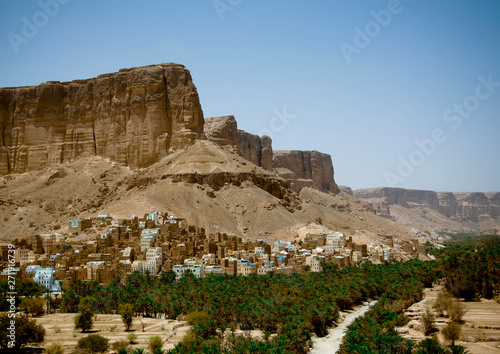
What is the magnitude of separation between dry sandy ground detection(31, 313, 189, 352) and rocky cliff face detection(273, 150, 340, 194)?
107 metres

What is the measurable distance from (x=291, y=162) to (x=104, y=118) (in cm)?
6872

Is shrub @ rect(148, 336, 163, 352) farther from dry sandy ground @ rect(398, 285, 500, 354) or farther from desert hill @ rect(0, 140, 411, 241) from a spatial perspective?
desert hill @ rect(0, 140, 411, 241)

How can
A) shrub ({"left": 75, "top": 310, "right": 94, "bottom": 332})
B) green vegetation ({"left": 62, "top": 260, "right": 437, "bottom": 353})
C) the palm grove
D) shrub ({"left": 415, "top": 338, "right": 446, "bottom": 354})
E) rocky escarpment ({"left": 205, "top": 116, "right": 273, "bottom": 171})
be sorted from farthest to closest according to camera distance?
1. rocky escarpment ({"left": 205, "top": 116, "right": 273, "bottom": 171})
2. shrub ({"left": 75, "top": 310, "right": 94, "bottom": 332})
3. green vegetation ({"left": 62, "top": 260, "right": 437, "bottom": 353})
4. the palm grove
5. shrub ({"left": 415, "top": 338, "right": 446, "bottom": 354})

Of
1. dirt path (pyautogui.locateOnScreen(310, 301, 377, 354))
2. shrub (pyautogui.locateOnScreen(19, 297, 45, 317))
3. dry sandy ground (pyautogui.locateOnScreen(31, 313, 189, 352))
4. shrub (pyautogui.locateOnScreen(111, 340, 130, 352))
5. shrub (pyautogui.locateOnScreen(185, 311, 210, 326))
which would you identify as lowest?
dirt path (pyautogui.locateOnScreen(310, 301, 377, 354))

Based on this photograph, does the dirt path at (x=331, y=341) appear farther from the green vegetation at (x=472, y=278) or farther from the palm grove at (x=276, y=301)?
the green vegetation at (x=472, y=278)

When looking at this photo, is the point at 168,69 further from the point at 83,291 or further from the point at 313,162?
the point at 313,162

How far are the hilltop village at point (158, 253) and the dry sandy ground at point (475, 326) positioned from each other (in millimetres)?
17378

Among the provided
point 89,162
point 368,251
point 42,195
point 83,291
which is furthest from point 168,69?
point 83,291

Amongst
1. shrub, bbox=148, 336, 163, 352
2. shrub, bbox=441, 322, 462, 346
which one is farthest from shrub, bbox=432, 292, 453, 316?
shrub, bbox=148, 336, 163, 352

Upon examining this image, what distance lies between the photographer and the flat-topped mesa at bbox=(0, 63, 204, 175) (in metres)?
85.2

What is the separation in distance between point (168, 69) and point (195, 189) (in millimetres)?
22041

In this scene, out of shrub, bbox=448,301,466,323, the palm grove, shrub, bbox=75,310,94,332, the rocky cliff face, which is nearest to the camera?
the palm grove

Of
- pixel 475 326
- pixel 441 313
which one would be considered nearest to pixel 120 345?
pixel 475 326

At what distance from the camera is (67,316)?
139ft
